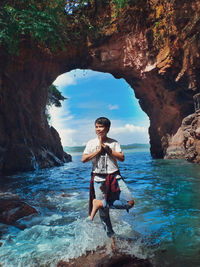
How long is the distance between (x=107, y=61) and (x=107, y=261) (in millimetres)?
14453

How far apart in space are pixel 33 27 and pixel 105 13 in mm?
6058

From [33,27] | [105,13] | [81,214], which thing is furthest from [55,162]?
[81,214]

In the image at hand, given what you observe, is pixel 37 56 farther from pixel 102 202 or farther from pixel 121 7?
pixel 102 202

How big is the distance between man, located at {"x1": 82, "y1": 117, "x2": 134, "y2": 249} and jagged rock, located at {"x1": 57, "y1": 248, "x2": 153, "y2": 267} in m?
0.26

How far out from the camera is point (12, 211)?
3902 millimetres

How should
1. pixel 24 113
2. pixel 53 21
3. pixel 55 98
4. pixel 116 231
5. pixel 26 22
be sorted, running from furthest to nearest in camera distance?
pixel 55 98, pixel 24 113, pixel 53 21, pixel 26 22, pixel 116 231

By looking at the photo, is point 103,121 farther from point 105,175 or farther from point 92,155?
point 105,175

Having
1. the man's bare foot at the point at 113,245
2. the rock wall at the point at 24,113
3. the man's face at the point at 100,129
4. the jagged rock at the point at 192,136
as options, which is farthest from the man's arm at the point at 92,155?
the rock wall at the point at 24,113

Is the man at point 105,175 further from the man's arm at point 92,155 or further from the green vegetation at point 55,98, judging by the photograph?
the green vegetation at point 55,98

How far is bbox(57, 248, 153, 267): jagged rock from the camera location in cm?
214

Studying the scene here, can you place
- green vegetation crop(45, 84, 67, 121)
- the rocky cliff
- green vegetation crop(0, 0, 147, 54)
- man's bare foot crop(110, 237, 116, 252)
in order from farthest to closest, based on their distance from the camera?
1. green vegetation crop(45, 84, 67, 121)
2. the rocky cliff
3. green vegetation crop(0, 0, 147, 54)
4. man's bare foot crop(110, 237, 116, 252)

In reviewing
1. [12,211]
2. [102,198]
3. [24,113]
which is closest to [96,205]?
[102,198]

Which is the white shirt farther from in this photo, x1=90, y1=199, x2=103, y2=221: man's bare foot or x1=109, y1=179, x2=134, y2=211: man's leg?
x1=90, y1=199, x2=103, y2=221: man's bare foot

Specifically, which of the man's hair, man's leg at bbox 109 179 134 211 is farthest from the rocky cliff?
man's leg at bbox 109 179 134 211
